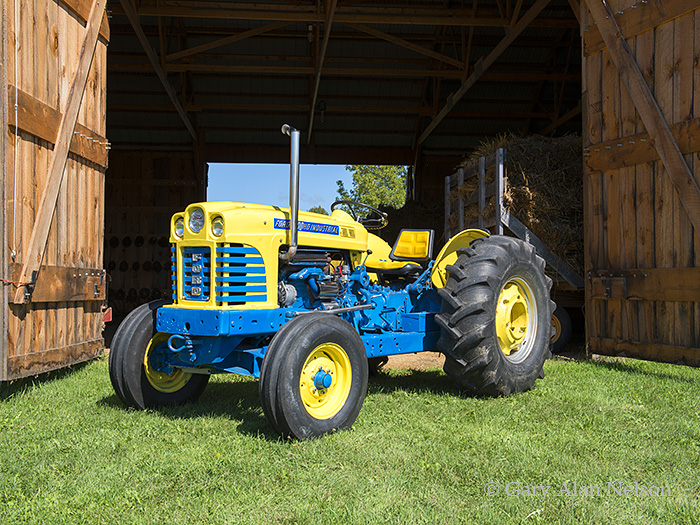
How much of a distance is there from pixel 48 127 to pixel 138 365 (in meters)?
2.43

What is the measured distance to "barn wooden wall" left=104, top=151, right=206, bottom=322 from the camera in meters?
14.2

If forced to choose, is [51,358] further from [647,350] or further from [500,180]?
[647,350]

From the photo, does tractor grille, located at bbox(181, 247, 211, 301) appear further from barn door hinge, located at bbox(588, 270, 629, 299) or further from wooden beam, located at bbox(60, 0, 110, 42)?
barn door hinge, located at bbox(588, 270, 629, 299)

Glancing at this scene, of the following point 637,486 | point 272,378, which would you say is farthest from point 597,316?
point 272,378

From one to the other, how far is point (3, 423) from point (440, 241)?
8.99 metres

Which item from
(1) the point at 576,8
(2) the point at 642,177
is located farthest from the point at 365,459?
(1) the point at 576,8

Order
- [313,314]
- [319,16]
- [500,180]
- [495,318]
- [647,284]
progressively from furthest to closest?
[319,16] < [500,180] < [647,284] < [495,318] < [313,314]

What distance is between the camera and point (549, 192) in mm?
7852

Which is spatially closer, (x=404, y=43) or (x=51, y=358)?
(x=51, y=358)

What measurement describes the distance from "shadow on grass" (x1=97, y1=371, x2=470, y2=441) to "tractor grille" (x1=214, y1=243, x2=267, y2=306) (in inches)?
32.6

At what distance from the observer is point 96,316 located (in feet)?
21.1

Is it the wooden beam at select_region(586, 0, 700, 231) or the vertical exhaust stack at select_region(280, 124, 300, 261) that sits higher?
the wooden beam at select_region(586, 0, 700, 231)

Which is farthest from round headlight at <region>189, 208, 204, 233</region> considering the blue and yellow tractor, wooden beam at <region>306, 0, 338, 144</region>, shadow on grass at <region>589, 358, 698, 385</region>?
wooden beam at <region>306, 0, 338, 144</region>

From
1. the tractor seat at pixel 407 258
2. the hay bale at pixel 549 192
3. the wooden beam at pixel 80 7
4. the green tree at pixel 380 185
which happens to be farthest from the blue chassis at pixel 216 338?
the green tree at pixel 380 185
